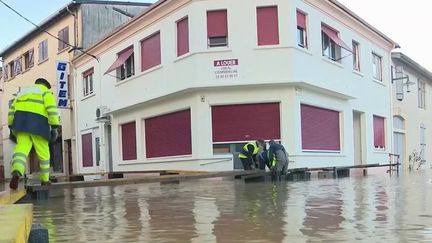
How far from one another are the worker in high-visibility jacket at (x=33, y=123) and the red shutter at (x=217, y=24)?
11.2 metres

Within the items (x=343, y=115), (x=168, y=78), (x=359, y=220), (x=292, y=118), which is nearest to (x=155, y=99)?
(x=168, y=78)

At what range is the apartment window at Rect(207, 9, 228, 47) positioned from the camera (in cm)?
1834

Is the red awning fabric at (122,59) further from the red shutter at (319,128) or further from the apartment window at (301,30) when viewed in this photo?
the red shutter at (319,128)

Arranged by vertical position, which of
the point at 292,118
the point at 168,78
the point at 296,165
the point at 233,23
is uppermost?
the point at 233,23

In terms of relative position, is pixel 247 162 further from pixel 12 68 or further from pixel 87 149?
pixel 12 68

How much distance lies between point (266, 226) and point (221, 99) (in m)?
13.5

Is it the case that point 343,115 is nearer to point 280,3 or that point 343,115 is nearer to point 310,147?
point 310,147

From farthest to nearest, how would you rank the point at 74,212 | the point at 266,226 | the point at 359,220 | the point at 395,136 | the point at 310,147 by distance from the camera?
the point at 395,136
the point at 310,147
the point at 74,212
the point at 359,220
the point at 266,226

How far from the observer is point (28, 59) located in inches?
1305

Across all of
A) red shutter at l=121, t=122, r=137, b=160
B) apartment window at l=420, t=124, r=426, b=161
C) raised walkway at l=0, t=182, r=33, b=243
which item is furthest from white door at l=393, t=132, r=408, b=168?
raised walkway at l=0, t=182, r=33, b=243

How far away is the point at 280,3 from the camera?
18.1 meters

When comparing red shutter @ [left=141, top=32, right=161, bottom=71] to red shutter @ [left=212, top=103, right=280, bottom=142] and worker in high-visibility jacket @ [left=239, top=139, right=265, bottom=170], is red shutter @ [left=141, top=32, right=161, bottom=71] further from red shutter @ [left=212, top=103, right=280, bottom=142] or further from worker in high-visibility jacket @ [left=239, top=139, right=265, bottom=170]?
worker in high-visibility jacket @ [left=239, top=139, right=265, bottom=170]

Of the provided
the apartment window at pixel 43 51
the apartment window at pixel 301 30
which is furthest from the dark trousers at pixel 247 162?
the apartment window at pixel 43 51

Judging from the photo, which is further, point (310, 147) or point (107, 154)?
point (107, 154)
